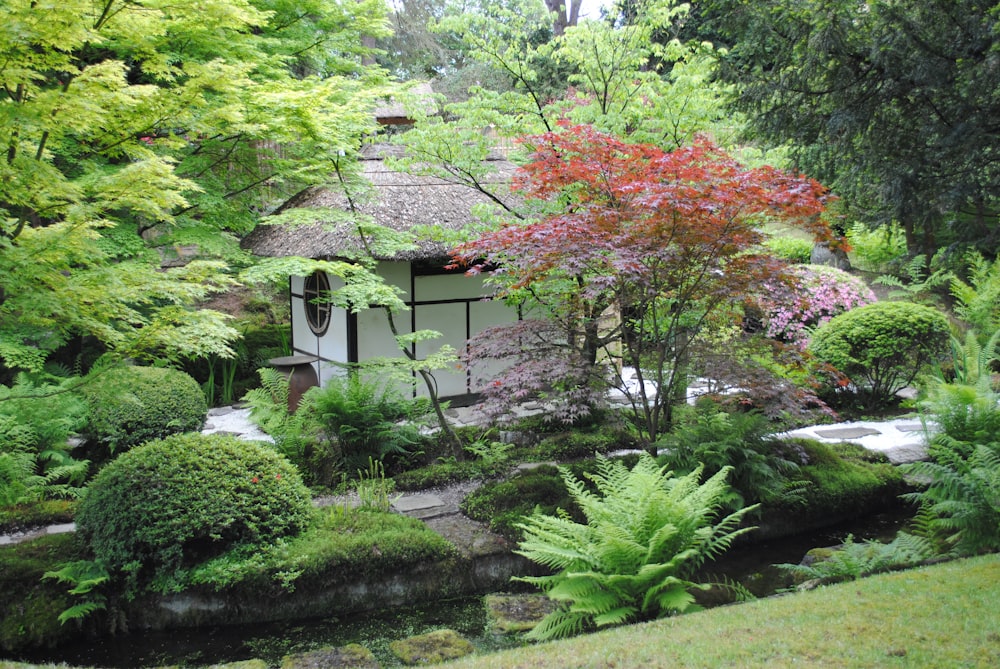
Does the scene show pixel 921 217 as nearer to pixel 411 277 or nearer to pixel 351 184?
pixel 351 184

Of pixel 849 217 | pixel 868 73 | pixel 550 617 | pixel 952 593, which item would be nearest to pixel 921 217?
pixel 868 73

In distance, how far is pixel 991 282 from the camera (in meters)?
11.9

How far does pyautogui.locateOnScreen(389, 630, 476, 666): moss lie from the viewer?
4.85m

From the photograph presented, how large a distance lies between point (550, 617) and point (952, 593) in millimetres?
2369

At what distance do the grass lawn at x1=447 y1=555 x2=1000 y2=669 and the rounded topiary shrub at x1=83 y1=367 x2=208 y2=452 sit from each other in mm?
6152

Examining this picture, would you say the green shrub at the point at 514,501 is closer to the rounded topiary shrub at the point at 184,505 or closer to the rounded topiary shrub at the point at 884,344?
the rounded topiary shrub at the point at 184,505

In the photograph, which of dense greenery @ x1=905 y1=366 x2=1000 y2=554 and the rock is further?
dense greenery @ x1=905 y1=366 x2=1000 y2=554

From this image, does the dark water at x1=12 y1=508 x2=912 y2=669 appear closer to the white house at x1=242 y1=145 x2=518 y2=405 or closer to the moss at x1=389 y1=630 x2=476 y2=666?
the moss at x1=389 y1=630 x2=476 y2=666

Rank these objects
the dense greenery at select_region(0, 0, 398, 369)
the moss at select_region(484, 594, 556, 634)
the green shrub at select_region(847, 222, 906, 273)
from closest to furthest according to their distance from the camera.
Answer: the dense greenery at select_region(0, 0, 398, 369) < the moss at select_region(484, 594, 556, 634) < the green shrub at select_region(847, 222, 906, 273)

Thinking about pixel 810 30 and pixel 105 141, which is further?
pixel 810 30

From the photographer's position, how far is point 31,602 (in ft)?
17.2

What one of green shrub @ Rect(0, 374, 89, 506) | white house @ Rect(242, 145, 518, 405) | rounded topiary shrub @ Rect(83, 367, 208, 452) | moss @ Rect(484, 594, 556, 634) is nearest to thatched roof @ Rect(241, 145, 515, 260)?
white house @ Rect(242, 145, 518, 405)

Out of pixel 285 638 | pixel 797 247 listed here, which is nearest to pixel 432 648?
pixel 285 638

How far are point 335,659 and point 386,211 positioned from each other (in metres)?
6.81
